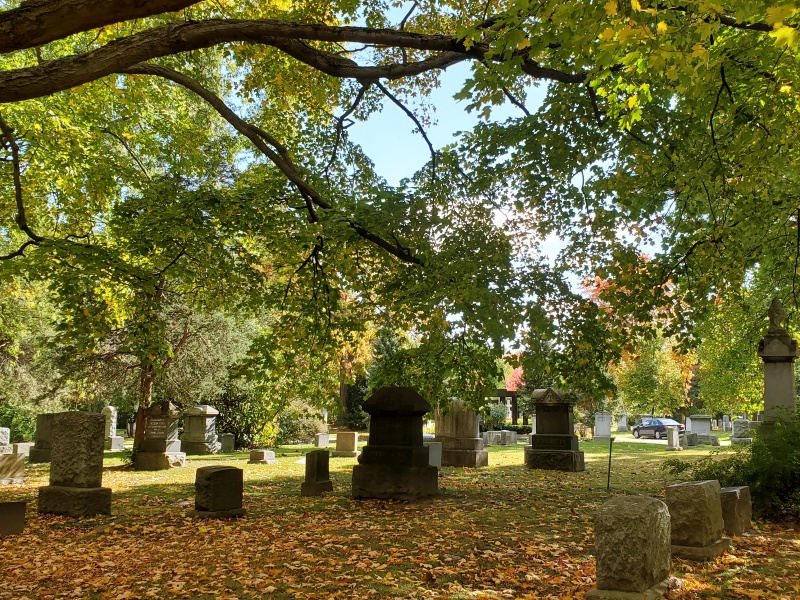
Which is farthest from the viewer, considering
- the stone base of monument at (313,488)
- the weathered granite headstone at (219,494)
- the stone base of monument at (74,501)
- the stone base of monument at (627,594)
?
the stone base of monument at (313,488)

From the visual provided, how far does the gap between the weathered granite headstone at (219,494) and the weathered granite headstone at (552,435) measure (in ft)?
33.7

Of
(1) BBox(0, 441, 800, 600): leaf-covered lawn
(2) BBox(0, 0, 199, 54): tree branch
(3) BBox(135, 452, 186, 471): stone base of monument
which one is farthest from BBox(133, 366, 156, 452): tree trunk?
(2) BBox(0, 0, 199, 54): tree branch

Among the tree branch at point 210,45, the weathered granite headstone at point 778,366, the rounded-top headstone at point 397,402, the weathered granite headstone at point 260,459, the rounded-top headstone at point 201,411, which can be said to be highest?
the tree branch at point 210,45

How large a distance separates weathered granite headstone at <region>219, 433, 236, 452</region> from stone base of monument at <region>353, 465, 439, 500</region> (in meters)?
15.6

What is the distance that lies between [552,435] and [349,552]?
12031mm

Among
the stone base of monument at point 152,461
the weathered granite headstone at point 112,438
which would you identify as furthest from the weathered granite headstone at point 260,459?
the weathered granite headstone at point 112,438

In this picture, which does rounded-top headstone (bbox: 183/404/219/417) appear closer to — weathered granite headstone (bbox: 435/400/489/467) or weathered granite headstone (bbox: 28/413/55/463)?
weathered granite headstone (bbox: 28/413/55/463)

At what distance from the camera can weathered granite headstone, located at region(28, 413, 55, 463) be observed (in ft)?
66.9

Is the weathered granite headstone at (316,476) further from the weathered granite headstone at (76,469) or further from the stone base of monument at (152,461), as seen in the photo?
the stone base of monument at (152,461)

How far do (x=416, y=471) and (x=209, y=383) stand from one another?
12847 mm

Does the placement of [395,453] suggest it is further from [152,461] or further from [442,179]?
[152,461]

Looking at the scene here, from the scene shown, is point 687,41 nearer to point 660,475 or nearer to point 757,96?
point 757,96

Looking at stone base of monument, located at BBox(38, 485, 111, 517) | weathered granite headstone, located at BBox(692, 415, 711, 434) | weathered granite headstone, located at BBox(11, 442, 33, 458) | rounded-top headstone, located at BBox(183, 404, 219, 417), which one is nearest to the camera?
stone base of monument, located at BBox(38, 485, 111, 517)

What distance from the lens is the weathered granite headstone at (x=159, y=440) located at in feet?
59.0
